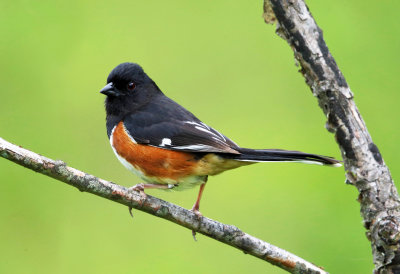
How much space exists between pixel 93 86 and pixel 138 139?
203 centimetres

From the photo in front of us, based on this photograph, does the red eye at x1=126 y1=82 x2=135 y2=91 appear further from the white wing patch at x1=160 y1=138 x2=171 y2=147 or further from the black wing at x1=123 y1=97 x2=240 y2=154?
the white wing patch at x1=160 y1=138 x2=171 y2=147

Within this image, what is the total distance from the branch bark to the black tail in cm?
40

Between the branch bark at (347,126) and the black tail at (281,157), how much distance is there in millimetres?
399

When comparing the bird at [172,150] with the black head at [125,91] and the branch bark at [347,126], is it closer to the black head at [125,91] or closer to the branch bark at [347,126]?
the black head at [125,91]

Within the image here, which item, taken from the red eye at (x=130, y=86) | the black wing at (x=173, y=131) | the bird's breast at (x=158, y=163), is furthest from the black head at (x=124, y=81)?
the bird's breast at (x=158, y=163)

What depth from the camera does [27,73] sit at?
16.8 ft

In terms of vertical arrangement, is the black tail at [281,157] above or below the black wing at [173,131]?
below

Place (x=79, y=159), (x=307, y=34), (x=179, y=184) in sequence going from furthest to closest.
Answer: (x=79, y=159) < (x=179, y=184) < (x=307, y=34)

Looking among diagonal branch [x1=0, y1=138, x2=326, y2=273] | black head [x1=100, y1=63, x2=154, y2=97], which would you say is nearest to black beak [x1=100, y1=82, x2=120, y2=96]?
black head [x1=100, y1=63, x2=154, y2=97]

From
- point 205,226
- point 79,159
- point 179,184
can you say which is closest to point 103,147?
point 79,159

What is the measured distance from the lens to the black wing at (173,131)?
122 inches

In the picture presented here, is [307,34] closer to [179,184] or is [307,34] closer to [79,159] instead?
[179,184]

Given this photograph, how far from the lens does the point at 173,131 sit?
3.25 meters

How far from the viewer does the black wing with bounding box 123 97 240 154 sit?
311 centimetres
